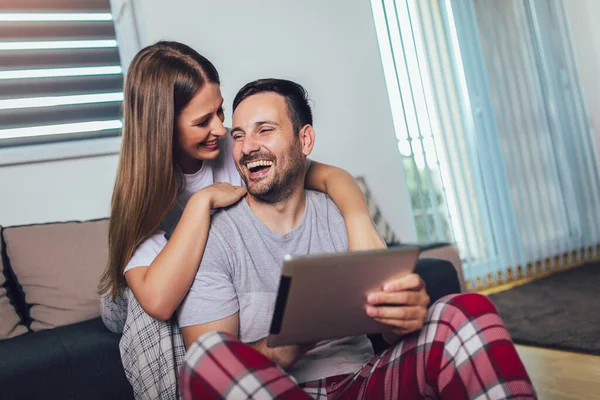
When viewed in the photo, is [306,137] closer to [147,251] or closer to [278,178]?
[278,178]

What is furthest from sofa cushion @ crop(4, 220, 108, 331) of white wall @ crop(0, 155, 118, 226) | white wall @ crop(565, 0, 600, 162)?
white wall @ crop(565, 0, 600, 162)

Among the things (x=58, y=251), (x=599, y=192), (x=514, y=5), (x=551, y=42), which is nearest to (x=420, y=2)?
(x=514, y=5)

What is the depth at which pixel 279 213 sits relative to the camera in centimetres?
142

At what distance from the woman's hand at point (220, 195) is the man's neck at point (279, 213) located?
1.9 inches

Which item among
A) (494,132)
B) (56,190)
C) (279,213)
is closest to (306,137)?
(279,213)

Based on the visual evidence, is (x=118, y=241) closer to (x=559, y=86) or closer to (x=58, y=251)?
(x=58, y=251)

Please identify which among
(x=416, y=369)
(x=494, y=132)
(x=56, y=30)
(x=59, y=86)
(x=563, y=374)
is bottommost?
(x=563, y=374)

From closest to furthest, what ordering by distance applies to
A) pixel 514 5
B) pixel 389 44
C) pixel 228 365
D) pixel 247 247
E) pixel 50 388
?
pixel 228 365 → pixel 247 247 → pixel 50 388 → pixel 389 44 → pixel 514 5

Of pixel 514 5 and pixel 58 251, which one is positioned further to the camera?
pixel 514 5

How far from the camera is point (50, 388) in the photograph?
161cm

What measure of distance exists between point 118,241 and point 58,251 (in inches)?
32.0

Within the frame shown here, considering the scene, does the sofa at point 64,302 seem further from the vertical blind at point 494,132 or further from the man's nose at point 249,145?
the vertical blind at point 494,132

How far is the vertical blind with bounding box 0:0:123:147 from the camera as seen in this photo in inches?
98.0

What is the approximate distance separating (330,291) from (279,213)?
452 mm
